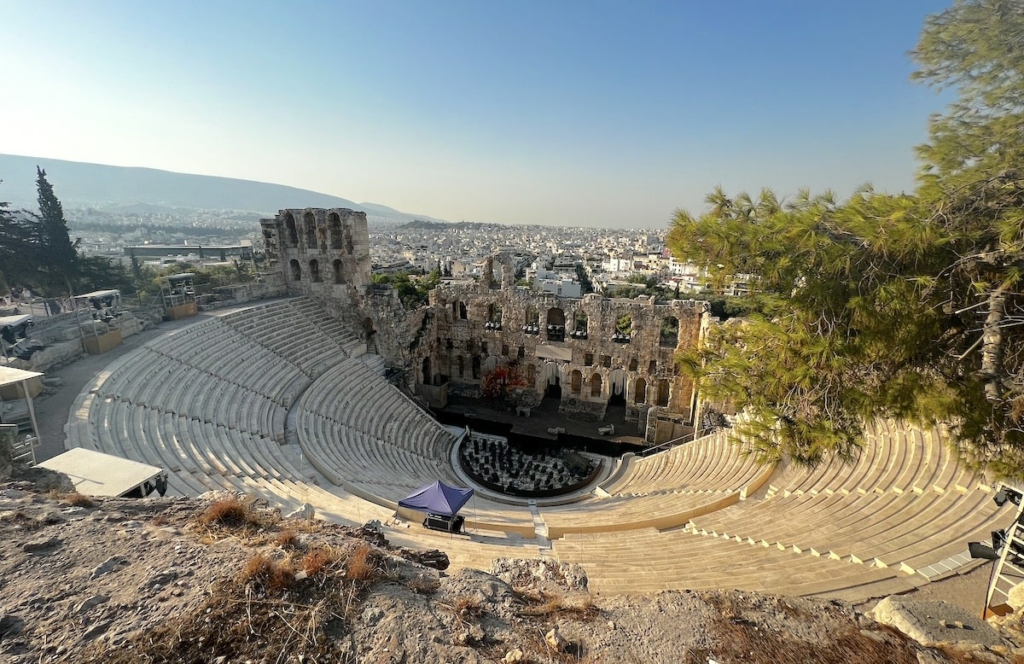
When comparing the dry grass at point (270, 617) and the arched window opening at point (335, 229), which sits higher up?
the arched window opening at point (335, 229)

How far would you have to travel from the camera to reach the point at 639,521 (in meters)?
10.9

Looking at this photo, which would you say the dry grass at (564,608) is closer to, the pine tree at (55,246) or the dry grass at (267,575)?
the dry grass at (267,575)

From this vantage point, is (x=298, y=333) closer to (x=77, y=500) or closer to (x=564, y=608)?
(x=77, y=500)

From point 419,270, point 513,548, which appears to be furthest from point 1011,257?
point 419,270

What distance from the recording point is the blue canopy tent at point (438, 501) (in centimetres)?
1055

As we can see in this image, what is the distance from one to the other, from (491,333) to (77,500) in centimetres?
1942

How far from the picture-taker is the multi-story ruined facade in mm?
Result: 21969

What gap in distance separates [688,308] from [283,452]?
17.4 metres

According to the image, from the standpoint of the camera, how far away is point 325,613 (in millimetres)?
4297

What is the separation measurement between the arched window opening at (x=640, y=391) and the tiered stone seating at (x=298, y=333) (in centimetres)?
1425

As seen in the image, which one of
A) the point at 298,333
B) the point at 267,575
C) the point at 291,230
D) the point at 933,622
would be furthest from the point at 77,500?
the point at 291,230

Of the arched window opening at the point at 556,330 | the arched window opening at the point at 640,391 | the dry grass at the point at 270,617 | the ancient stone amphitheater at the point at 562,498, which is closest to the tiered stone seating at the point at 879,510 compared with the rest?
the ancient stone amphitheater at the point at 562,498

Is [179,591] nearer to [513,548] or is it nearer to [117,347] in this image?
[513,548]

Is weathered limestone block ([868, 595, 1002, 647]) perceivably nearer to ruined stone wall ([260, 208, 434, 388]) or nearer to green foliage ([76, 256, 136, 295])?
ruined stone wall ([260, 208, 434, 388])
